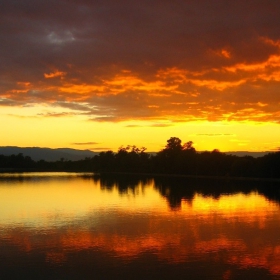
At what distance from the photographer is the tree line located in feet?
245

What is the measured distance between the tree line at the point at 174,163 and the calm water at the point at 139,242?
4178 cm

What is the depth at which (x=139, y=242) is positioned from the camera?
1952 centimetres

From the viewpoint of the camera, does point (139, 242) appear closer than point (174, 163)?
Yes

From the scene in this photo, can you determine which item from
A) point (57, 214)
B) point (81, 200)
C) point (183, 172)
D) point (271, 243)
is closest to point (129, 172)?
point (183, 172)

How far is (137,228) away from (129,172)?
9899cm

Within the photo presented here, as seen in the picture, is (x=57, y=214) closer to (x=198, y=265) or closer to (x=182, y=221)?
(x=182, y=221)

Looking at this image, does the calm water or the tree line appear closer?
the calm water

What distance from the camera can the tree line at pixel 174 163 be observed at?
7475 centimetres

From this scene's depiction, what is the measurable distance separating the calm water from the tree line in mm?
41785

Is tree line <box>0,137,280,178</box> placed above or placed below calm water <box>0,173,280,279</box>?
above

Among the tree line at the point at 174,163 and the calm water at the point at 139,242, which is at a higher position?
the tree line at the point at 174,163

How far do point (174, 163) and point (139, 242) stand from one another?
8367 centimetres

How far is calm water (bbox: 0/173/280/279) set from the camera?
14.9 meters

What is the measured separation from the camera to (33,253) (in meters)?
17.2
